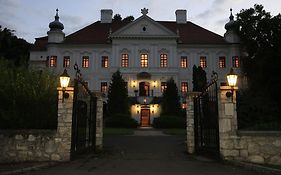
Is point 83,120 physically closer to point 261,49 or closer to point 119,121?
point 119,121

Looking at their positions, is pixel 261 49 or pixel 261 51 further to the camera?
pixel 261 49

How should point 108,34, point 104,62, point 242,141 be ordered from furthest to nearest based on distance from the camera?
point 108,34 → point 104,62 → point 242,141

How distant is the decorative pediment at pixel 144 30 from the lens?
45.9 meters

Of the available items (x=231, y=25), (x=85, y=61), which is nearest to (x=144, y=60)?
(x=85, y=61)

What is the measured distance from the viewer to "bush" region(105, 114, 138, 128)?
1394 inches

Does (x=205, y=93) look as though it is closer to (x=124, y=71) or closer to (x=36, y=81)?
(x=36, y=81)

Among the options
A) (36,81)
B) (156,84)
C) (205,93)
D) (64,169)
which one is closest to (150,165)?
(64,169)

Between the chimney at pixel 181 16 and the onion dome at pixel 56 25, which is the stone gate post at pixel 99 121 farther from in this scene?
the chimney at pixel 181 16

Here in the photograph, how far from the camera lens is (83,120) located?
13.4 m

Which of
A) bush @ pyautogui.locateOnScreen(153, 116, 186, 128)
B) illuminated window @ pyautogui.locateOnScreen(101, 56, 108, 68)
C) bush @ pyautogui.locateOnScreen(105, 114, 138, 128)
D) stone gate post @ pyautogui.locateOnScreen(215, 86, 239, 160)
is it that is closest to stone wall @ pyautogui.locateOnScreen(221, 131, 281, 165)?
stone gate post @ pyautogui.locateOnScreen(215, 86, 239, 160)

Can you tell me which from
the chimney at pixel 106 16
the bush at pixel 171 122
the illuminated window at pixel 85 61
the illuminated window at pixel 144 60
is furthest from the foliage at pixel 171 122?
the chimney at pixel 106 16

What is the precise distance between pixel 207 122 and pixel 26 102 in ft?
22.5

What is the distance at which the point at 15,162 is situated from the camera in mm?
11328

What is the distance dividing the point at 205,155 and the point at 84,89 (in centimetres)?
540
